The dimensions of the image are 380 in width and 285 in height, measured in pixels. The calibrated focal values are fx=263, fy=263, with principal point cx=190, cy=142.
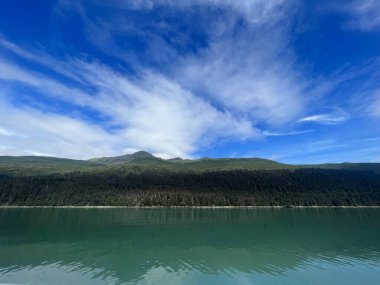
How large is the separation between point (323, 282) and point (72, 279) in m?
35.5

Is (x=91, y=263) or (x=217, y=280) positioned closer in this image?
(x=217, y=280)

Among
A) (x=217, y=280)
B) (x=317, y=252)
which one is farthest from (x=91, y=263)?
(x=317, y=252)

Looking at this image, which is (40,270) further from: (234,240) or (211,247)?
(234,240)

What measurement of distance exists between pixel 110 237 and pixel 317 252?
54969 millimetres

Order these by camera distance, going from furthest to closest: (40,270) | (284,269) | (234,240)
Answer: (234,240) → (284,269) → (40,270)

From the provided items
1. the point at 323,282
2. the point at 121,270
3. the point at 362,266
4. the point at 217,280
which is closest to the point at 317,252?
the point at 362,266

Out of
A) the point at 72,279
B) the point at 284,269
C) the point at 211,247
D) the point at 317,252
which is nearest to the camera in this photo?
the point at 72,279

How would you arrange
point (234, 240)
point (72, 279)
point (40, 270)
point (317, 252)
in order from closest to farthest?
point (72, 279) → point (40, 270) → point (317, 252) → point (234, 240)

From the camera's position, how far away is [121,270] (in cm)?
4169

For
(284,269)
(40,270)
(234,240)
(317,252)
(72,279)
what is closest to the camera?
(72,279)

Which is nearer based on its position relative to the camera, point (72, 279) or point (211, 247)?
point (72, 279)

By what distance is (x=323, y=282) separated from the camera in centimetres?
3731

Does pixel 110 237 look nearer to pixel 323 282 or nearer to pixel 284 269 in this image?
pixel 284 269

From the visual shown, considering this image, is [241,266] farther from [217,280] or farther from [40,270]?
[40,270]
